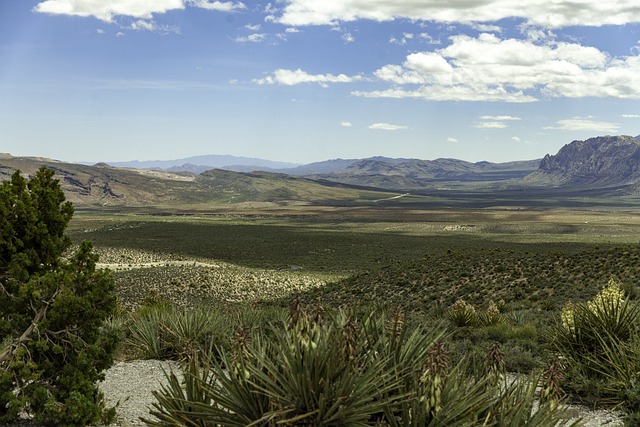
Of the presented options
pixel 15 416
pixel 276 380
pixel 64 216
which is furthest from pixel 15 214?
pixel 276 380

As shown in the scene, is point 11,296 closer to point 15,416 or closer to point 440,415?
point 15,416

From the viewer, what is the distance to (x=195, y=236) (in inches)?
3770

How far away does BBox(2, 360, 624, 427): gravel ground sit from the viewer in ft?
24.4

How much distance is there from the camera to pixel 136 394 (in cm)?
888

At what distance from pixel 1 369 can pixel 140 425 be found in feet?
6.11

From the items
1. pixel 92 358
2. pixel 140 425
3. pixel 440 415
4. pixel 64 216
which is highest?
pixel 64 216

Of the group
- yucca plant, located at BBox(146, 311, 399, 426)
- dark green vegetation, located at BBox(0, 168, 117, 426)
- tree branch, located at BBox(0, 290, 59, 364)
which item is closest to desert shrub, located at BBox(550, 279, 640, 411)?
yucca plant, located at BBox(146, 311, 399, 426)

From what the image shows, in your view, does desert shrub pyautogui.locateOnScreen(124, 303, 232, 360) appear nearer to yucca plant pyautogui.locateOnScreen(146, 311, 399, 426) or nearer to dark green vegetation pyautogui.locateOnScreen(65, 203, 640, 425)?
dark green vegetation pyautogui.locateOnScreen(65, 203, 640, 425)

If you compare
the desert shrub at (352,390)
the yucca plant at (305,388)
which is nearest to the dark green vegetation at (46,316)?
the desert shrub at (352,390)

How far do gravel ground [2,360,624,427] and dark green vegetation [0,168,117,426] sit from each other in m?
0.62

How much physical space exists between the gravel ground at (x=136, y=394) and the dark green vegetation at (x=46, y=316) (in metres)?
0.62

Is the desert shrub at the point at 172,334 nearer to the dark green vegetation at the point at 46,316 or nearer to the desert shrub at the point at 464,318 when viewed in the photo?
the dark green vegetation at the point at 46,316

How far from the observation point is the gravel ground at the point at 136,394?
292 inches

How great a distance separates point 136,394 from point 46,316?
Answer: 8.71 ft
